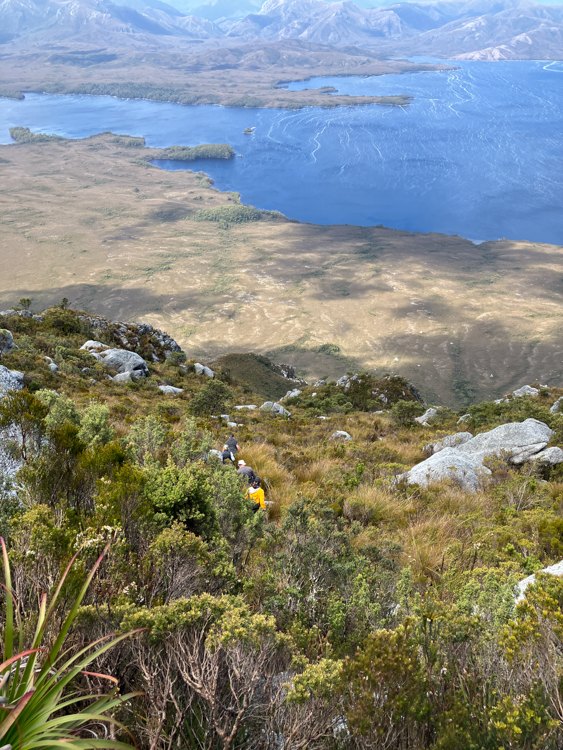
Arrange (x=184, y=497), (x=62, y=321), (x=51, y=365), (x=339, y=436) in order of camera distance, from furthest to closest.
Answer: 1. (x=62, y=321)
2. (x=51, y=365)
3. (x=339, y=436)
4. (x=184, y=497)

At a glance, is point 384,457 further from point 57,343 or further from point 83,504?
point 57,343

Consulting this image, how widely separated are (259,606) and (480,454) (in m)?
10.8

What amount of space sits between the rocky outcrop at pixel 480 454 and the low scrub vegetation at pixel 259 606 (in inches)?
109

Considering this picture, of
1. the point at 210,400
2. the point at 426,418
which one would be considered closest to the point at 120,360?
the point at 210,400

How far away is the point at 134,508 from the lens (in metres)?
4.48

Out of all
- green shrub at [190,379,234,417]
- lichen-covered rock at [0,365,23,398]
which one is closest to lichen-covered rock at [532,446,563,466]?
green shrub at [190,379,234,417]

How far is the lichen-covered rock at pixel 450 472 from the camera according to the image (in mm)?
10398

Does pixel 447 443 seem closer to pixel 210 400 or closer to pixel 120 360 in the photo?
pixel 210 400

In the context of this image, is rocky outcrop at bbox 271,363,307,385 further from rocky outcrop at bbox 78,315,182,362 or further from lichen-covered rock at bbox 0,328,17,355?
lichen-covered rock at bbox 0,328,17,355

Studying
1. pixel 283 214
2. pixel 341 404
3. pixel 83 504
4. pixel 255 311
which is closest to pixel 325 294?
pixel 255 311

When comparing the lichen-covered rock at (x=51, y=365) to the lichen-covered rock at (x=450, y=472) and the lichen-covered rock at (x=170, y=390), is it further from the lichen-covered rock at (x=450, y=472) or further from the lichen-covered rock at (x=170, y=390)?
the lichen-covered rock at (x=450, y=472)

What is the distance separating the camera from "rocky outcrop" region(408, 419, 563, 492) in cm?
1062

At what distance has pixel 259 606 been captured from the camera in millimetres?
4141

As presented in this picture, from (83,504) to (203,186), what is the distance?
204030 mm
